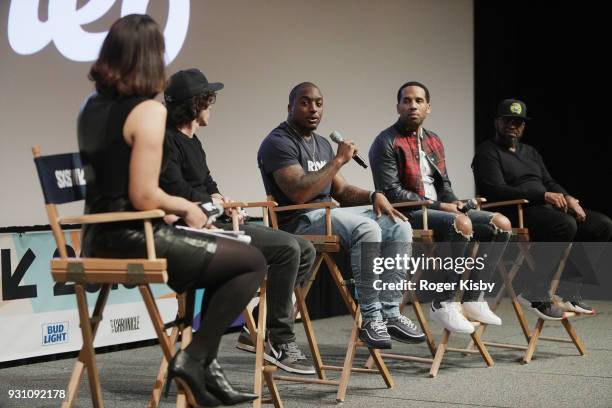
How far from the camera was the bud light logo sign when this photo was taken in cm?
444

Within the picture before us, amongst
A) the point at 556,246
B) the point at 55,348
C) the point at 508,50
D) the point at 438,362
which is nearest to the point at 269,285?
the point at 438,362

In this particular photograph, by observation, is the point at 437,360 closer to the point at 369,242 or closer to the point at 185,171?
the point at 369,242

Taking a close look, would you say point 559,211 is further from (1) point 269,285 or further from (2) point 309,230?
(1) point 269,285

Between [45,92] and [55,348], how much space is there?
51.1 inches

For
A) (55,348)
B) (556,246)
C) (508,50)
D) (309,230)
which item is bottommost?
(55,348)

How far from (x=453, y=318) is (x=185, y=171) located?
57.4 inches

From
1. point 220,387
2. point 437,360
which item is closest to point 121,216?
point 220,387

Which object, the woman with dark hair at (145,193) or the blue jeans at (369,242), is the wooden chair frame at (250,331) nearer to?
the woman with dark hair at (145,193)

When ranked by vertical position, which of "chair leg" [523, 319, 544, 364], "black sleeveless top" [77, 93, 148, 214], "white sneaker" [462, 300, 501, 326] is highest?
"black sleeveless top" [77, 93, 148, 214]

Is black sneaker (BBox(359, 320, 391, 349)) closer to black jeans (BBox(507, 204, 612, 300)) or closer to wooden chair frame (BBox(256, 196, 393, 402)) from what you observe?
wooden chair frame (BBox(256, 196, 393, 402))

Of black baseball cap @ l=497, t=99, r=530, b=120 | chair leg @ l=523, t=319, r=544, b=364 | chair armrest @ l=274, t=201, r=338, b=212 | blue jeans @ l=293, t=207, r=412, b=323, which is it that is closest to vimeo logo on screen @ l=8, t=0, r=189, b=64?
chair armrest @ l=274, t=201, r=338, b=212

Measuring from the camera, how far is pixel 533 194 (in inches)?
193

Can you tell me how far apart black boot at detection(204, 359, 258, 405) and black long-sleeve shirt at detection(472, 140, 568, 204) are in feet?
9.12

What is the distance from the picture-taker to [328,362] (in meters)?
4.40
